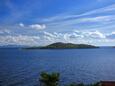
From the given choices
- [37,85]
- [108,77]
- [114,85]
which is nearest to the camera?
[114,85]

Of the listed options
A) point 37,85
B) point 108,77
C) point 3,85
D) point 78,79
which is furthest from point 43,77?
point 108,77

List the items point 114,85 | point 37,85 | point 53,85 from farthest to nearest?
A: point 37,85
point 114,85
point 53,85

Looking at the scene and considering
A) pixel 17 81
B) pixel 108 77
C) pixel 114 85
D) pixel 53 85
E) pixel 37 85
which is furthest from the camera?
pixel 108 77

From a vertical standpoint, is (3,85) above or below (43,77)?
below

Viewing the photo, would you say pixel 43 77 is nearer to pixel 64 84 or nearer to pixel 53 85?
pixel 53 85

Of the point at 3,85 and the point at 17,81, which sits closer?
the point at 3,85

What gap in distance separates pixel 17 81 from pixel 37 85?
8742 mm

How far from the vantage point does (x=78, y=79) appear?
7212cm

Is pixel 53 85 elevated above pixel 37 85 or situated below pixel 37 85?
above

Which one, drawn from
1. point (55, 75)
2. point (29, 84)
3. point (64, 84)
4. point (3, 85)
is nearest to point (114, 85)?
point (55, 75)

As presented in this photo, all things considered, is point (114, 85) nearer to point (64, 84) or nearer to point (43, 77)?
point (43, 77)

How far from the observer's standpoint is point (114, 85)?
3972cm

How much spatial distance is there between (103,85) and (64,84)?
78.2 feet

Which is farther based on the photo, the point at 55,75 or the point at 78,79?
the point at 78,79
